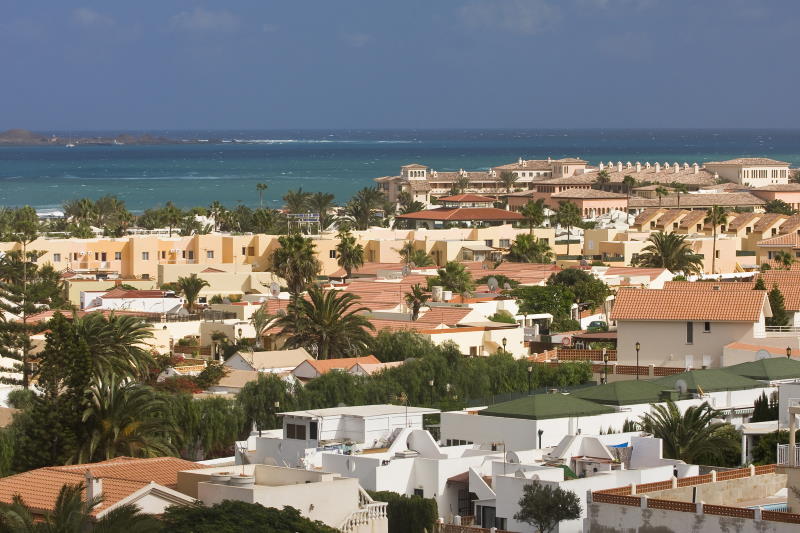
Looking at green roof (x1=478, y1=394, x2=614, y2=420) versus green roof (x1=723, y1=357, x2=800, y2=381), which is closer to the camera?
green roof (x1=478, y1=394, x2=614, y2=420)

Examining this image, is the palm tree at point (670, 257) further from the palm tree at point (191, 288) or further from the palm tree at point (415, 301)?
the palm tree at point (191, 288)

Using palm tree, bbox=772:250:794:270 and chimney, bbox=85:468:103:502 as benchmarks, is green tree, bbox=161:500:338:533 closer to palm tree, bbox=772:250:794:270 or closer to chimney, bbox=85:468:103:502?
chimney, bbox=85:468:103:502

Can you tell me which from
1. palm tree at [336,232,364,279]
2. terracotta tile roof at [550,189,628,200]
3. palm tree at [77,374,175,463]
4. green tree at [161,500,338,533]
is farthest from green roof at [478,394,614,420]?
terracotta tile roof at [550,189,628,200]

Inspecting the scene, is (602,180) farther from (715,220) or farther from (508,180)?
(715,220)

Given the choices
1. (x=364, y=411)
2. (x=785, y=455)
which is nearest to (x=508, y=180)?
(x=364, y=411)

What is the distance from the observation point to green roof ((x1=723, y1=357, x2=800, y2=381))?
1341 inches

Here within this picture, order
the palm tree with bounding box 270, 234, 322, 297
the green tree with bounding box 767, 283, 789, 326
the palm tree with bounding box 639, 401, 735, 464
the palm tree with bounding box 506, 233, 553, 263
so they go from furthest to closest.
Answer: the palm tree with bounding box 506, 233, 553, 263 < the palm tree with bounding box 270, 234, 322, 297 < the green tree with bounding box 767, 283, 789, 326 < the palm tree with bounding box 639, 401, 735, 464

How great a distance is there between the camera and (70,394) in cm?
3162

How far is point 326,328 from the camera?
46.8 metres

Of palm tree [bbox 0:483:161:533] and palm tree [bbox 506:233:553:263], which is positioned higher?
palm tree [bbox 506:233:553:263]

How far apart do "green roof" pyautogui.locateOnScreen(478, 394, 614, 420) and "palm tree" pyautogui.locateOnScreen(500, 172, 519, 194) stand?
124 meters

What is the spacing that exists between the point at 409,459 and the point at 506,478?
3.02m

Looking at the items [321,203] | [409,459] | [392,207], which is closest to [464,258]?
[321,203]

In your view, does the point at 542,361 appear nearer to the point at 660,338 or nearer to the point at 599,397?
the point at 660,338
